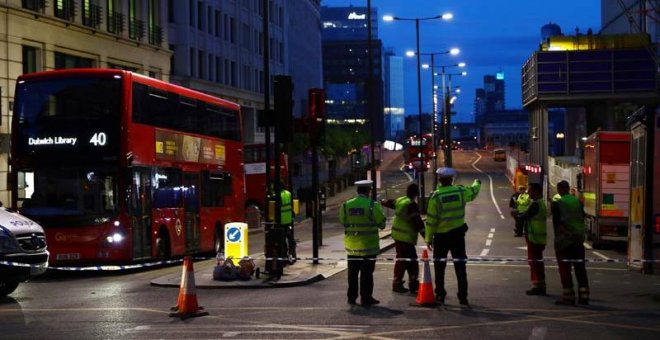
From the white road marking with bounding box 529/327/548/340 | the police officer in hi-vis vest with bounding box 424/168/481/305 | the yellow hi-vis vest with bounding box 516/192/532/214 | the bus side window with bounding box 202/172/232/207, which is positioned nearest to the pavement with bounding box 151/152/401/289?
the bus side window with bounding box 202/172/232/207

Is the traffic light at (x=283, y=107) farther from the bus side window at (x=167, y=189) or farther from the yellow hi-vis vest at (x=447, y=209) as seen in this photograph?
the yellow hi-vis vest at (x=447, y=209)

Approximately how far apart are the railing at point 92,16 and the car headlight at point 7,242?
26922 millimetres

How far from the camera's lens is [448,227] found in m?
13.5

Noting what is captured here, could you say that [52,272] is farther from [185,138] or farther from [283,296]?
[283,296]

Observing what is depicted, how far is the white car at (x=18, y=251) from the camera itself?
1506 centimetres

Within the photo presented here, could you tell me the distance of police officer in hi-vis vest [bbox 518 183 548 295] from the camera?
14.8 m

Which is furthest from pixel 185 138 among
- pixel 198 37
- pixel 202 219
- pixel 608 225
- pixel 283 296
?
pixel 198 37

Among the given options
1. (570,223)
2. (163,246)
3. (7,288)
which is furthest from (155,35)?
(570,223)

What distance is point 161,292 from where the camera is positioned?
1644 centimetres

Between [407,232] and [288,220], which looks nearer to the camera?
[407,232]

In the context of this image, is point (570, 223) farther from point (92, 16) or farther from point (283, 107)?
point (92, 16)

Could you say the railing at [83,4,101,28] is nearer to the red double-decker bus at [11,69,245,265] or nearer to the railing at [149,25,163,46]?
the railing at [149,25,163,46]

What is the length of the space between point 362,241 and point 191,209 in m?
11.5

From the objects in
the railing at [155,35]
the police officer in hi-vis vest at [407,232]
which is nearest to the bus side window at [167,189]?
the police officer in hi-vis vest at [407,232]
